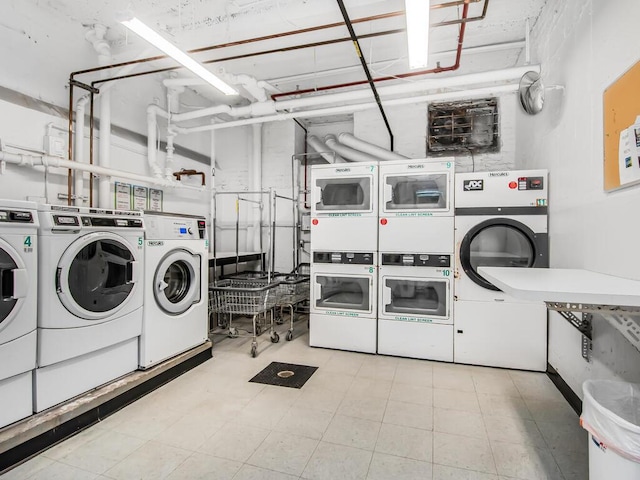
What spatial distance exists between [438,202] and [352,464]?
2.47 m

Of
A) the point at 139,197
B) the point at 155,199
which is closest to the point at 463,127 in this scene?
the point at 155,199

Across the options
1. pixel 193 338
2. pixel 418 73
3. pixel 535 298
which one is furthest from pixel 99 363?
pixel 418 73

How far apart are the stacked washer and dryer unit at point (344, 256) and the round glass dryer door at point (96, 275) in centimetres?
186

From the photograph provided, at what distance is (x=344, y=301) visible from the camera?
12.4 ft

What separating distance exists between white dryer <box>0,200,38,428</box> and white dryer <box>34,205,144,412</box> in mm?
56

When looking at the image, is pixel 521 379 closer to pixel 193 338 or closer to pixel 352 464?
pixel 352 464

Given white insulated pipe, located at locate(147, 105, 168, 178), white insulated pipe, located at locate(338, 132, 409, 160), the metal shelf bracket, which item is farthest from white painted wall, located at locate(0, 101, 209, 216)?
the metal shelf bracket

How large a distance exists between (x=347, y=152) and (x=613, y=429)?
4265mm

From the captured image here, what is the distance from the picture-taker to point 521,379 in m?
2.95

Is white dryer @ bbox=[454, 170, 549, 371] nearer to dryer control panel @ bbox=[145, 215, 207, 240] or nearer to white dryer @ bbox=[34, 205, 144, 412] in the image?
dryer control panel @ bbox=[145, 215, 207, 240]

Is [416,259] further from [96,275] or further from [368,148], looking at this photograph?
[96,275]

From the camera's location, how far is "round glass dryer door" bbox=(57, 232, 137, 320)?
7.02 ft

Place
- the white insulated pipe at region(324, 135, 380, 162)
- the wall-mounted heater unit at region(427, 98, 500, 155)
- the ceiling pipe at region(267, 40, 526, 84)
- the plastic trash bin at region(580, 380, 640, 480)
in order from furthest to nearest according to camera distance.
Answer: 1. the white insulated pipe at region(324, 135, 380, 162)
2. the wall-mounted heater unit at region(427, 98, 500, 155)
3. the ceiling pipe at region(267, 40, 526, 84)
4. the plastic trash bin at region(580, 380, 640, 480)

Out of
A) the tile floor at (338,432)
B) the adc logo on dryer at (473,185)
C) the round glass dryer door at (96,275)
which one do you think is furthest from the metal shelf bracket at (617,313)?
the round glass dryer door at (96,275)
